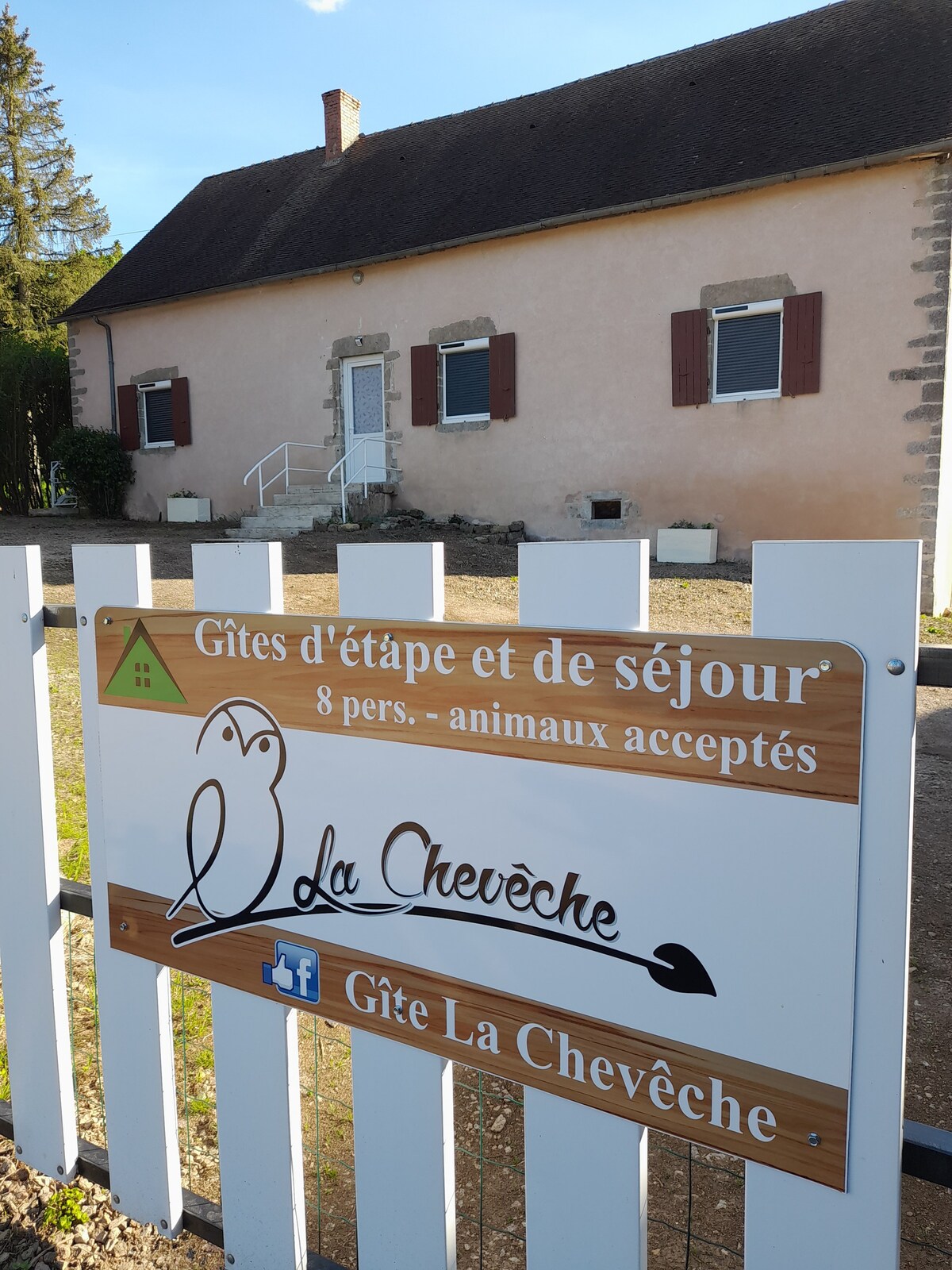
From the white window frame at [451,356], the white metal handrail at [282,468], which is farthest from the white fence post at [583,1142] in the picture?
the white metal handrail at [282,468]

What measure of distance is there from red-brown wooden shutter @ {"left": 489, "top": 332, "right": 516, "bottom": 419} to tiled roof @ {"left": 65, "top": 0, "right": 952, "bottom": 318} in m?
1.38

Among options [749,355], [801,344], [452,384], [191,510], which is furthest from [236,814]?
[191,510]

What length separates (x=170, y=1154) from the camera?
1863 millimetres

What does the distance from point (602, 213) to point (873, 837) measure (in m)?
11.7

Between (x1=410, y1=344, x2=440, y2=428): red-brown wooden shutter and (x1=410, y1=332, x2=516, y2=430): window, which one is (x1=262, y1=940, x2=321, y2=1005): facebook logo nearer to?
(x1=410, y1=332, x2=516, y2=430): window

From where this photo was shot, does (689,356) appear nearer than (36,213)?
Yes

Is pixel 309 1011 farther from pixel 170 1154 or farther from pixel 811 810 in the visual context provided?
pixel 811 810

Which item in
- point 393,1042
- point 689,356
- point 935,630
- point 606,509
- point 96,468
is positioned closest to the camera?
point 393,1042

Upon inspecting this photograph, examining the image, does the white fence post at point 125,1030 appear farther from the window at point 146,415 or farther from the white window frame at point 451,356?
the window at point 146,415

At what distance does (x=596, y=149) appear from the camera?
1255cm

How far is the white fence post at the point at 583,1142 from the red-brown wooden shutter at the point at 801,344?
33.2 feet

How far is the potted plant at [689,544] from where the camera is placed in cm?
1110

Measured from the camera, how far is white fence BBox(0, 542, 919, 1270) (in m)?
1.08

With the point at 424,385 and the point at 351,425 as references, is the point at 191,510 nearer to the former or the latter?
the point at 351,425
